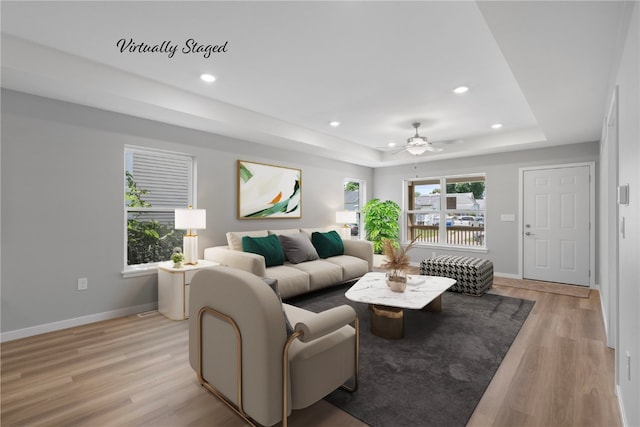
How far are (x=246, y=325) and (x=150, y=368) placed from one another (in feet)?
4.40

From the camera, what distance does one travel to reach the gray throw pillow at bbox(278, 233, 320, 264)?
4.48 m

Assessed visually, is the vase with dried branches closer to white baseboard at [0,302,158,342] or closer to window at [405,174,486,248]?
white baseboard at [0,302,158,342]

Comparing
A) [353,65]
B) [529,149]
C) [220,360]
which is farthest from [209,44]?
[529,149]

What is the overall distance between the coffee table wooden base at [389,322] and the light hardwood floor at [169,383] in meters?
0.83

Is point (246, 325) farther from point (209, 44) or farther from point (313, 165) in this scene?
point (313, 165)

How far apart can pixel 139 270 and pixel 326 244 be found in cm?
262

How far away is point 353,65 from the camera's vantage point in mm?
2818

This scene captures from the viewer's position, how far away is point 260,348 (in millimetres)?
1549

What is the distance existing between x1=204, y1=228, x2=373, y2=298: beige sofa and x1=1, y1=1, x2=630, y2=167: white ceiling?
1568 millimetres

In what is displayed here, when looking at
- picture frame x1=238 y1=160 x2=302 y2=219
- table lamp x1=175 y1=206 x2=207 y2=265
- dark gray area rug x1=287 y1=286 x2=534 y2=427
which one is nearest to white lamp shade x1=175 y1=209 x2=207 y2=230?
table lamp x1=175 y1=206 x2=207 y2=265

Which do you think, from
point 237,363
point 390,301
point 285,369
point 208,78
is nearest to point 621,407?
point 390,301

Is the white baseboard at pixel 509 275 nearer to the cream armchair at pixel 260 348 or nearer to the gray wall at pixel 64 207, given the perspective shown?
the cream armchair at pixel 260 348

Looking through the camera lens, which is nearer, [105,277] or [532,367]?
[532,367]

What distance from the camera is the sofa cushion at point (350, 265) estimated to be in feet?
15.4
